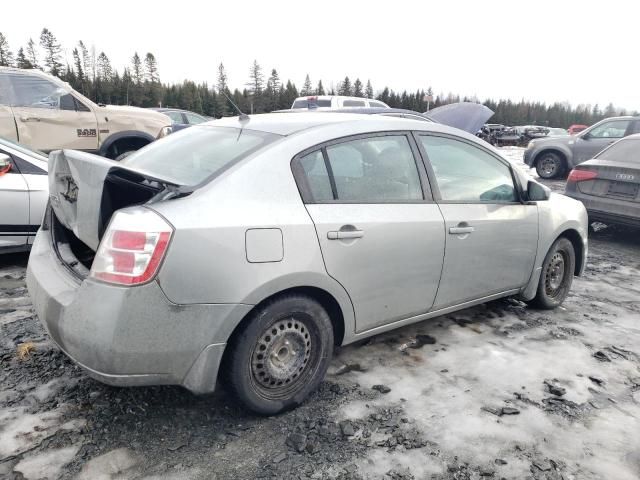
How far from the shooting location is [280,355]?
2.57 m

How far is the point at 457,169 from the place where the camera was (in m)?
3.38

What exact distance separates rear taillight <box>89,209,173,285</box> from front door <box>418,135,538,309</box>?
1.79 meters

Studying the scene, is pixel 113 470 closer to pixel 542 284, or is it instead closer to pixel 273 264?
pixel 273 264

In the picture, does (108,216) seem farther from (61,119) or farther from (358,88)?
(358,88)

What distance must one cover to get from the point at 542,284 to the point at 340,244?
230 cm

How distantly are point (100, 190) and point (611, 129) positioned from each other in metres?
12.9

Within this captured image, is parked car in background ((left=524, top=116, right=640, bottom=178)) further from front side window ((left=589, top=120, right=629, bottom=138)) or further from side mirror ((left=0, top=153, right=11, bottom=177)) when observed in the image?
side mirror ((left=0, top=153, right=11, bottom=177))

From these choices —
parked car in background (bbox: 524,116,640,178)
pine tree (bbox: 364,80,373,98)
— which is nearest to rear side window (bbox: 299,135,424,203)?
parked car in background (bbox: 524,116,640,178)

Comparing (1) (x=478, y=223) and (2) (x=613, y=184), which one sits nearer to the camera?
(1) (x=478, y=223)

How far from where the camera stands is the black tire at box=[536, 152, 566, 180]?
1316 centimetres

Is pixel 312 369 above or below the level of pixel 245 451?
above

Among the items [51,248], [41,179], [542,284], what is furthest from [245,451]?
[41,179]

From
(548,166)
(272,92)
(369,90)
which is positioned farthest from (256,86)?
(548,166)

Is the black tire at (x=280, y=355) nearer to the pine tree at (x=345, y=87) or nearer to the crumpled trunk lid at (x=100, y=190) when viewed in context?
the crumpled trunk lid at (x=100, y=190)
